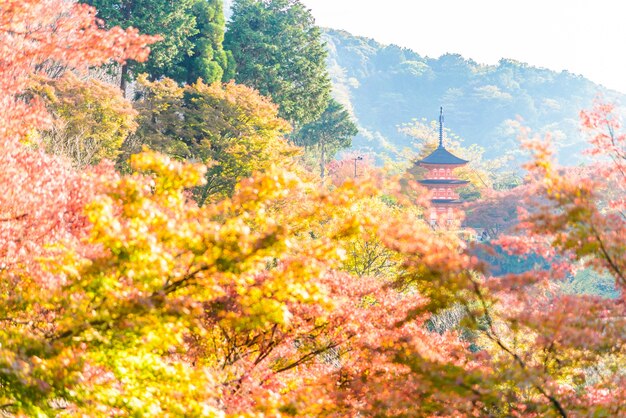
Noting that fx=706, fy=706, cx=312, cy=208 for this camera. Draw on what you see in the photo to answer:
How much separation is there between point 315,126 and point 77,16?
136ft

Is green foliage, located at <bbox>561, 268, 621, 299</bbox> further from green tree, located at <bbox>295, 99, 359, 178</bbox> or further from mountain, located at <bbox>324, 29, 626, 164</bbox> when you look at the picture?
mountain, located at <bbox>324, 29, 626, 164</bbox>

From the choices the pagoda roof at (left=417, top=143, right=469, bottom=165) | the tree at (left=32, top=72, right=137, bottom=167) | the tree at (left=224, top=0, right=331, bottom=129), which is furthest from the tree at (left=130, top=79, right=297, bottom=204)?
the pagoda roof at (left=417, top=143, right=469, bottom=165)

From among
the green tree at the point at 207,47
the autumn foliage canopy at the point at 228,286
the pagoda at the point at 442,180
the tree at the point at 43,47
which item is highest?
the green tree at the point at 207,47

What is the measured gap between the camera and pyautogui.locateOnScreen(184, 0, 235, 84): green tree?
94.3 feet

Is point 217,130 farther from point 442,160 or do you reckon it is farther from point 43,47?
point 442,160

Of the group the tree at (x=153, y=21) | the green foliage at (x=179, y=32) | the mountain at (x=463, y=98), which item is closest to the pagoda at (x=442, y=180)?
the green foliage at (x=179, y=32)

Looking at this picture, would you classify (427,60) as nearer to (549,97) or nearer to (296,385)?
(549,97)

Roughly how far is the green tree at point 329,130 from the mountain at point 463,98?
5532 centimetres

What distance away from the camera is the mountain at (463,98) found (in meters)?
110

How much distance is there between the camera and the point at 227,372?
7.20m

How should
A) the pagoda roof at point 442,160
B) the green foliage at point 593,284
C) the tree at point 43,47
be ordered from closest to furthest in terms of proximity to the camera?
1. the tree at point 43,47
2. the green foliage at point 593,284
3. the pagoda roof at point 442,160

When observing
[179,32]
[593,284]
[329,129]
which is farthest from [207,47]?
[593,284]

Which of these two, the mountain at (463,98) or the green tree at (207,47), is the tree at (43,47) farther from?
the mountain at (463,98)

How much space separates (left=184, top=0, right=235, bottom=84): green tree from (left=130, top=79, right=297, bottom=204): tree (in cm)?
471
